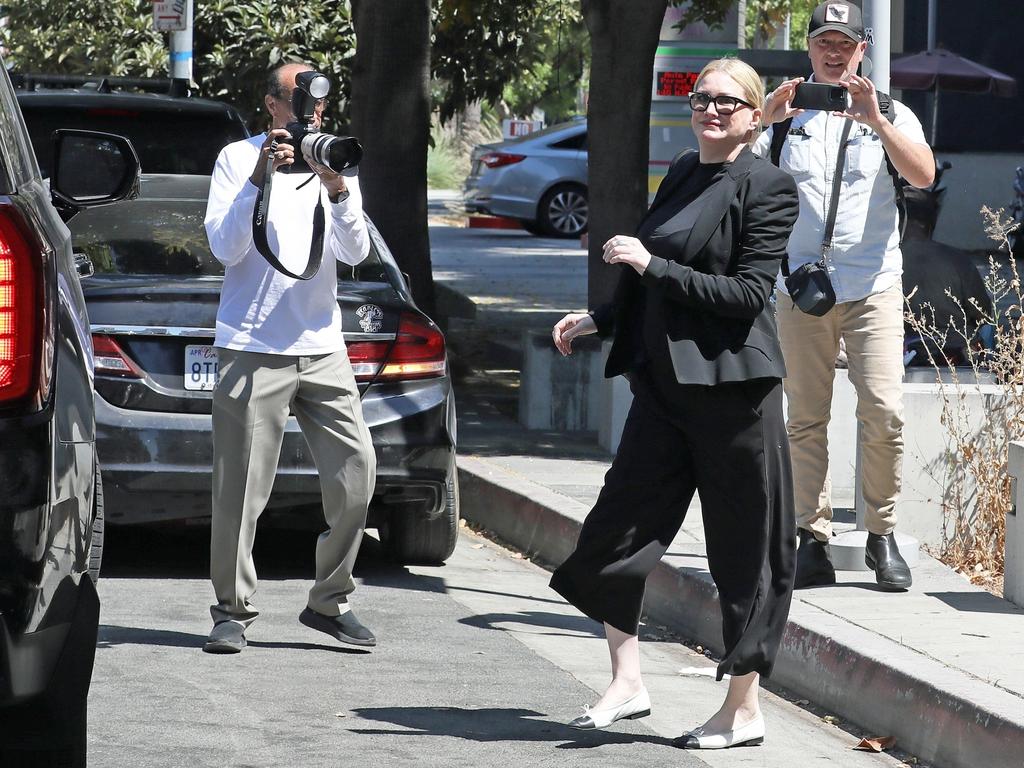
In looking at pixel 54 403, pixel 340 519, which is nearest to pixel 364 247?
pixel 340 519

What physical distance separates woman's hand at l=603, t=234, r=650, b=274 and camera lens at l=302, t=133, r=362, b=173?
3.37 ft

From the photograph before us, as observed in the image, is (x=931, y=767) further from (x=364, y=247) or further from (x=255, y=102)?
(x=255, y=102)

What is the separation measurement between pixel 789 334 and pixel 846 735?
5.18 feet

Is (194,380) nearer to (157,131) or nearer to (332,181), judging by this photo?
(332,181)

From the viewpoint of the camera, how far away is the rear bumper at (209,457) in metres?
6.59

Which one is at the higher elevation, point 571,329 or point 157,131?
point 157,131

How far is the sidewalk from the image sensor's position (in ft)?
15.8

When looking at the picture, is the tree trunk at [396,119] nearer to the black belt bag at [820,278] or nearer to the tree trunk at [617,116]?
the tree trunk at [617,116]

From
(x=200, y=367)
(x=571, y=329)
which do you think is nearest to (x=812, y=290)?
(x=571, y=329)

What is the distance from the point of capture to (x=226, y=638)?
5.79 metres

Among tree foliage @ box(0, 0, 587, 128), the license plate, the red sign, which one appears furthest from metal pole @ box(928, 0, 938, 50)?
the license plate

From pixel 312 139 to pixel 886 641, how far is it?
230cm

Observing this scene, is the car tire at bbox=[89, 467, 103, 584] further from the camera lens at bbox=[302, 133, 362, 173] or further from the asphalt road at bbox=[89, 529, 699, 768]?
the camera lens at bbox=[302, 133, 362, 173]

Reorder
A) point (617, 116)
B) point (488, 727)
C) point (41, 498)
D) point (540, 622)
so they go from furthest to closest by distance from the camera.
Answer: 1. point (617, 116)
2. point (540, 622)
3. point (488, 727)
4. point (41, 498)
